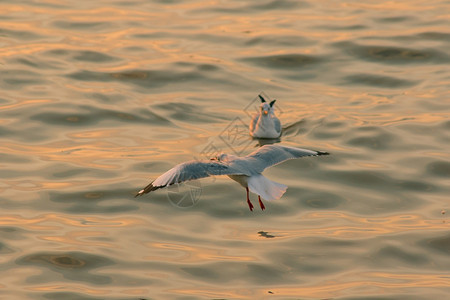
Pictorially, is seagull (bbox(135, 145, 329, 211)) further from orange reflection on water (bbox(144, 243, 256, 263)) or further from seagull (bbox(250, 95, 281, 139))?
seagull (bbox(250, 95, 281, 139))

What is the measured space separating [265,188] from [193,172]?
798 mm

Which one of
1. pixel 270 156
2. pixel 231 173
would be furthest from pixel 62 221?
pixel 270 156

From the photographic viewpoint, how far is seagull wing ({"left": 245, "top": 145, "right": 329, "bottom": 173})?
10.1 m

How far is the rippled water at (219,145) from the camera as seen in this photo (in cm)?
952

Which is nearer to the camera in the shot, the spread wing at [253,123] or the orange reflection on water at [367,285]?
the orange reflection on water at [367,285]

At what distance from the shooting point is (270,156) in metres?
10.4

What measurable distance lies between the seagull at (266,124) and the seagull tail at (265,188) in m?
4.54

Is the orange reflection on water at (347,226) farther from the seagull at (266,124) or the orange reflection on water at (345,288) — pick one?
the seagull at (266,124)

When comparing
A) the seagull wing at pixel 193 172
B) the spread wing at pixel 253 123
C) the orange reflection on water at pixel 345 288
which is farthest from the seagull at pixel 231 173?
the spread wing at pixel 253 123

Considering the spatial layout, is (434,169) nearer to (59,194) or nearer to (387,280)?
(387,280)

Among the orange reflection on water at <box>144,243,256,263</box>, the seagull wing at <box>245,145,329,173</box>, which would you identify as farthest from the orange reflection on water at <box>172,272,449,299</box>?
the seagull wing at <box>245,145,329,173</box>

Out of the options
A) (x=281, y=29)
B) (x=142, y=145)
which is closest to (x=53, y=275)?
(x=142, y=145)

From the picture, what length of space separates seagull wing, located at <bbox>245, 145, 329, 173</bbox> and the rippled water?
824mm

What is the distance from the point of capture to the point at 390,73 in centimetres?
1698
